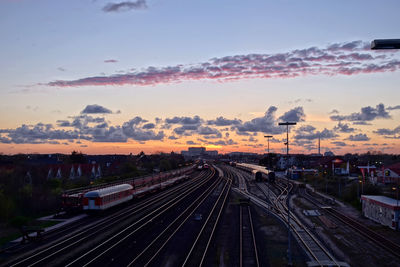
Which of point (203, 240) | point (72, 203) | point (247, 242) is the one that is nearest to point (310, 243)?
point (247, 242)

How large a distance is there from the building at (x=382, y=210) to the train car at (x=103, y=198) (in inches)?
1202

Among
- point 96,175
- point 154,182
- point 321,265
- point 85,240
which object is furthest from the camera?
point 96,175

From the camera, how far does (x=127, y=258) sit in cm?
2516

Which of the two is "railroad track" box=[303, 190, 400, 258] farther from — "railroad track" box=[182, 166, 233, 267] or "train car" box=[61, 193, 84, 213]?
"train car" box=[61, 193, 84, 213]

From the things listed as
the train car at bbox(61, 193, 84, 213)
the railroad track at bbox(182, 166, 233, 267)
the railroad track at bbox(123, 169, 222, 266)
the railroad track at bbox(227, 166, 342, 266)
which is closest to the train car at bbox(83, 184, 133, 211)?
the train car at bbox(61, 193, 84, 213)

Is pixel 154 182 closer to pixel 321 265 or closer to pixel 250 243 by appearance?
pixel 250 243

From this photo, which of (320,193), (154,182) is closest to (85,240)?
(154,182)

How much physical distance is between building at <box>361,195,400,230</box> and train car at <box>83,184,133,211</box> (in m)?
30.5

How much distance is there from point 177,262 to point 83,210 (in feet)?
68.4

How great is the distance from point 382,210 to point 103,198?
30.7 meters

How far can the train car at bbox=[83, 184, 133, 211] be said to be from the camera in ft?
133

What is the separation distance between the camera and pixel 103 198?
1629 inches

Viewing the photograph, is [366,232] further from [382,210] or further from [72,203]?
[72,203]

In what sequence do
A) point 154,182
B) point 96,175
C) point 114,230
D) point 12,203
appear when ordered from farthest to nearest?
point 96,175 < point 154,182 < point 12,203 < point 114,230
